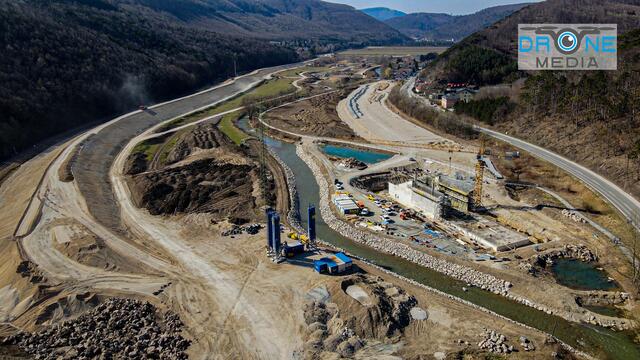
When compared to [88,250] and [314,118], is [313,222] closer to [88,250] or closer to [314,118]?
[88,250]

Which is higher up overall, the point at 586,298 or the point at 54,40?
the point at 54,40

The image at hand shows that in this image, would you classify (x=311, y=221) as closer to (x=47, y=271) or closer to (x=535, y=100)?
(x=47, y=271)

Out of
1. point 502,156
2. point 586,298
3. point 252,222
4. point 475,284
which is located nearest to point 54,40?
point 252,222

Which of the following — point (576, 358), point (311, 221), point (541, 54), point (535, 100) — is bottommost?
point (576, 358)

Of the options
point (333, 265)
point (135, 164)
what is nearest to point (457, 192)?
point (333, 265)

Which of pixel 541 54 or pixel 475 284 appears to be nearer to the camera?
pixel 475 284

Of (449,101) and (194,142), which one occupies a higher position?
(449,101)

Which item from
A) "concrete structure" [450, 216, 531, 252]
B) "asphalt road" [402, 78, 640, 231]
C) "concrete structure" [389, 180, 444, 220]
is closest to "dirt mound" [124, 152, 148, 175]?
"concrete structure" [389, 180, 444, 220]
